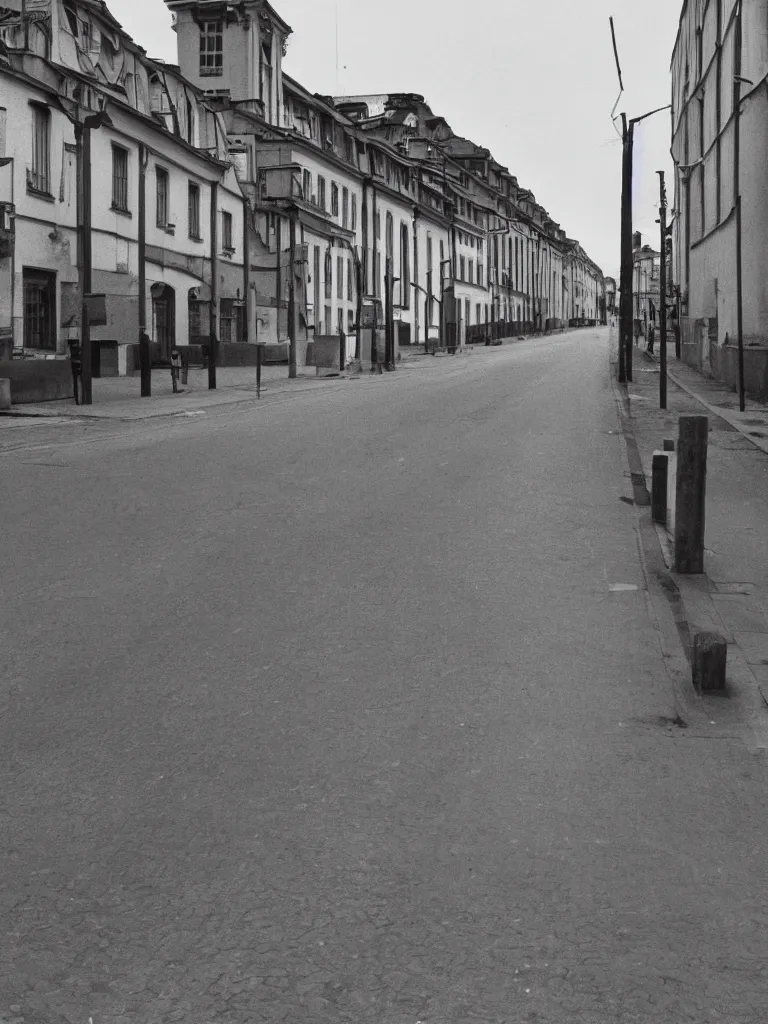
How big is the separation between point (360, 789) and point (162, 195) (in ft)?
114

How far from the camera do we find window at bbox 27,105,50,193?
2851 centimetres

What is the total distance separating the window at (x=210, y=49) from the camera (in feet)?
166

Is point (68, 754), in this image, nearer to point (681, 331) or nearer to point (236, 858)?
point (236, 858)

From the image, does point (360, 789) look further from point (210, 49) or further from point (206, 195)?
point (210, 49)

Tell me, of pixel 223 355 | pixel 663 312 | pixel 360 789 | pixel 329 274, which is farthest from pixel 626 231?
pixel 360 789

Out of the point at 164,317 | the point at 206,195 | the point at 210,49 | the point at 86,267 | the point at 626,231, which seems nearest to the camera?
the point at 86,267

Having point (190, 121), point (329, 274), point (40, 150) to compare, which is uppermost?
point (190, 121)

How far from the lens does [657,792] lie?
446cm

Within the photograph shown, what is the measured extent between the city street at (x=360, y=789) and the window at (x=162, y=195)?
28585 mm

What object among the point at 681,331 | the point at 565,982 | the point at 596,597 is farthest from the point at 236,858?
the point at 681,331

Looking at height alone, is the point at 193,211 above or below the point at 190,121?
below

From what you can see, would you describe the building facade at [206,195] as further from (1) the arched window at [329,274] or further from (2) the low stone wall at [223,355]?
(2) the low stone wall at [223,355]

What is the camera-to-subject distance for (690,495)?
8.27 m

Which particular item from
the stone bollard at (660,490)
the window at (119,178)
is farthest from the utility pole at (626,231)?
the stone bollard at (660,490)
